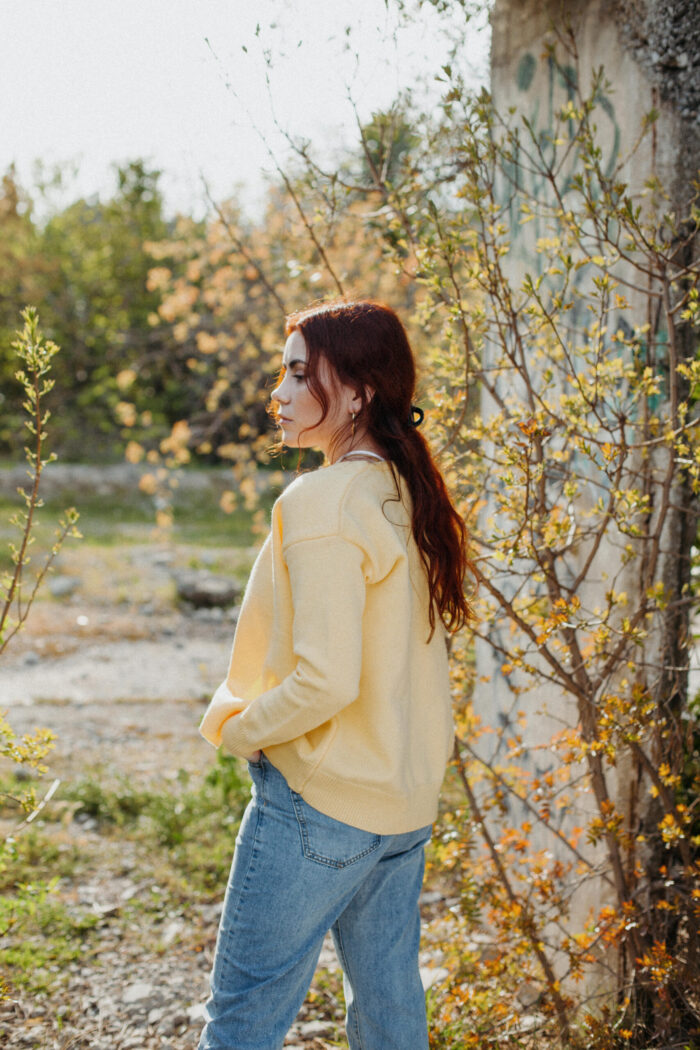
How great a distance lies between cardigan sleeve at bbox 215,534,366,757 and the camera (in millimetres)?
1468

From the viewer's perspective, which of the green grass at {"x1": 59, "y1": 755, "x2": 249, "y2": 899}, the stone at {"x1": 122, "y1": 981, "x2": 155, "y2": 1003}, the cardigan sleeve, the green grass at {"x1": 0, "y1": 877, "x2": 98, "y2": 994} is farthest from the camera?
the green grass at {"x1": 59, "y1": 755, "x2": 249, "y2": 899}

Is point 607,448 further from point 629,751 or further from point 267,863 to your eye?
point 267,863

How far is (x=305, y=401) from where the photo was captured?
1683 mm

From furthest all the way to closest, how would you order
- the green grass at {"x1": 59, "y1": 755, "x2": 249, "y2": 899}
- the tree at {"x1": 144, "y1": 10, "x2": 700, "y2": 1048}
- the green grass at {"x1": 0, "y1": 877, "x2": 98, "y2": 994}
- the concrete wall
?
the green grass at {"x1": 59, "y1": 755, "x2": 249, "y2": 899} → the green grass at {"x1": 0, "y1": 877, "x2": 98, "y2": 994} → the concrete wall → the tree at {"x1": 144, "y1": 10, "x2": 700, "y2": 1048}

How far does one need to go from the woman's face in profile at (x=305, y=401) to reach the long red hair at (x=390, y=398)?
1 centimetres

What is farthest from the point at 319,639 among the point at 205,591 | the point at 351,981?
the point at 205,591

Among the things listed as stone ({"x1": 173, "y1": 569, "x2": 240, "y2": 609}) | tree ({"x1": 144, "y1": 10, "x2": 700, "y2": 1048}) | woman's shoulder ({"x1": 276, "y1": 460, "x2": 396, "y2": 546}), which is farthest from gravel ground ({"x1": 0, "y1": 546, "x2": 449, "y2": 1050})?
woman's shoulder ({"x1": 276, "y1": 460, "x2": 396, "y2": 546})

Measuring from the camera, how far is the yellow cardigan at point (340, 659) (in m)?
1.48

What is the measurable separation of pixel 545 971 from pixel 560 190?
2.05 meters

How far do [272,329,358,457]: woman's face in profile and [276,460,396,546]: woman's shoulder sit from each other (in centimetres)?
13

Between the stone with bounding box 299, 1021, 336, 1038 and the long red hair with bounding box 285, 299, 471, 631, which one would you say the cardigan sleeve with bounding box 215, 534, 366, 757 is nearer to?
the long red hair with bounding box 285, 299, 471, 631

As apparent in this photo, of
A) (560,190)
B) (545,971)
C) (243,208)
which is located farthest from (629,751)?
(243,208)

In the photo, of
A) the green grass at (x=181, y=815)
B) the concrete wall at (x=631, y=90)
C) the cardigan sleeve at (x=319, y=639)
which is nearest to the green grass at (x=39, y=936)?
the green grass at (x=181, y=815)

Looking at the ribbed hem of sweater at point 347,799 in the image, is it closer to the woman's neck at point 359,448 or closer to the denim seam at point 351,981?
the denim seam at point 351,981
